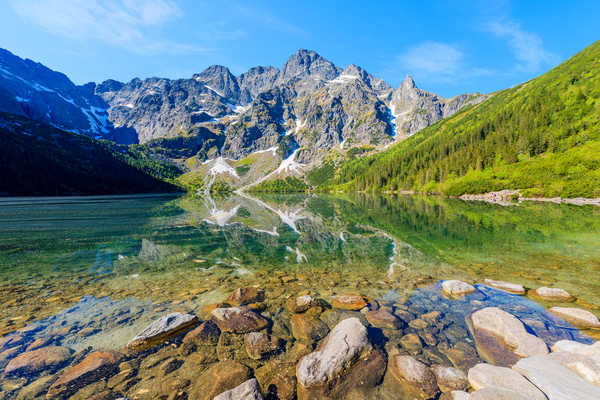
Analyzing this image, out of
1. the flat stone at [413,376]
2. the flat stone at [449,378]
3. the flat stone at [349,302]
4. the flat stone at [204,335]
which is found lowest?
the flat stone at [204,335]

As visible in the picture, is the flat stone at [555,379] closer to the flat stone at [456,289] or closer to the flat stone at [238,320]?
the flat stone at [456,289]

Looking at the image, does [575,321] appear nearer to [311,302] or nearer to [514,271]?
[514,271]

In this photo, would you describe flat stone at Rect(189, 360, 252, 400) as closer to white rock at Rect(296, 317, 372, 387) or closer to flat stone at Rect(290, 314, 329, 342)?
white rock at Rect(296, 317, 372, 387)

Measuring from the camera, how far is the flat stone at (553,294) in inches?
411

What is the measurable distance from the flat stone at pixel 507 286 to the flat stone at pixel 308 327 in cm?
976

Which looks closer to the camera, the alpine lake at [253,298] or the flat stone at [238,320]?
the alpine lake at [253,298]

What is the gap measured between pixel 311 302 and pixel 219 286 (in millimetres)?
5677

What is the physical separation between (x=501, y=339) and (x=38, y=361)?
14.4m

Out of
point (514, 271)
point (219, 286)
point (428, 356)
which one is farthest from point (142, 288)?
point (514, 271)

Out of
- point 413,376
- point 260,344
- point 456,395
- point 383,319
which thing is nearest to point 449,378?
point 456,395

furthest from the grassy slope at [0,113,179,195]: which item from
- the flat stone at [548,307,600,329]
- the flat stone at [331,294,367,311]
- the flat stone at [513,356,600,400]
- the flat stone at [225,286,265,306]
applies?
the flat stone at [548,307,600,329]

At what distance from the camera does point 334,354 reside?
6719 millimetres

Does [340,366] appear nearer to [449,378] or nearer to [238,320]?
[449,378]

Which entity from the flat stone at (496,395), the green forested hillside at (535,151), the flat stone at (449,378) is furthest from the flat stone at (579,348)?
the green forested hillside at (535,151)
